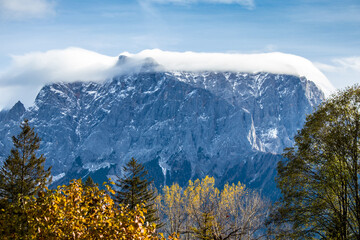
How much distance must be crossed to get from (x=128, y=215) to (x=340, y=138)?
60.8 ft

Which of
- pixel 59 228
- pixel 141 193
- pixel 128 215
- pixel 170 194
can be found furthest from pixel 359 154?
pixel 170 194

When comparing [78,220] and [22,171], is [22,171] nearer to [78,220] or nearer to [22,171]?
[22,171]

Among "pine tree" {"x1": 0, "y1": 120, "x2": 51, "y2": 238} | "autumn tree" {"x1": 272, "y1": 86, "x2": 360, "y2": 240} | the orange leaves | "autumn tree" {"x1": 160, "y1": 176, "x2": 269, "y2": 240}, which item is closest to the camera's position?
the orange leaves

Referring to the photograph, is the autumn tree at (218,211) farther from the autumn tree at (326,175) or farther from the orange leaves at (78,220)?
the orange leaves at (78,220)

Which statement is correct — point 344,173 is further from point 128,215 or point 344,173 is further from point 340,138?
point 128,215

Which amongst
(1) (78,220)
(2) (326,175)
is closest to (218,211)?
(2) (326,175)

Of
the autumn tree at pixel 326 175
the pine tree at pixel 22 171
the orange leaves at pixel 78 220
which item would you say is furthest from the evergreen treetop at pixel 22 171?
the orange leaves at pixel 78 220

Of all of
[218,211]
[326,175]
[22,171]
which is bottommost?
[218,211]

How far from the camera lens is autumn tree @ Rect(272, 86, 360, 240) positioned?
29.2 meters

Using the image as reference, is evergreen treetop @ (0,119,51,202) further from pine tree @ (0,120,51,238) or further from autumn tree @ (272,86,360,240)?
autumn tree @ (272,86,360,240)

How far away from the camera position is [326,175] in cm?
3014

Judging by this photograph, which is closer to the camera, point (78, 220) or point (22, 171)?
point (78, 220)

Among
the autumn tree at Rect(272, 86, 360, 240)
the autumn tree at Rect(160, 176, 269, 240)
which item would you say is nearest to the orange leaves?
the autumn tree at Rect(160, 176, 269, 240)

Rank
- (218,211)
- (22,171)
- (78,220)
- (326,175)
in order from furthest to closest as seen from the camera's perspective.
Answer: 1. (22,171)
2. (218,211)
3. (326,175)
4. (78,220)
